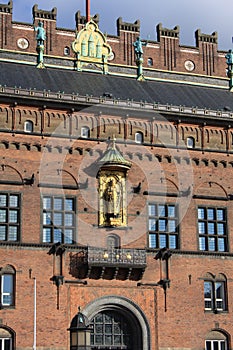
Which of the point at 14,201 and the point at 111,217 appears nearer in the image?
the point at 14,201

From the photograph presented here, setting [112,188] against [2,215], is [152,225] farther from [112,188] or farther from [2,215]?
[2,215]

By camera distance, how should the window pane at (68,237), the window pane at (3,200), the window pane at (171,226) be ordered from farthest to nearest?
the window pane at (171,226) < the window pane at (68,237) < the window pane at (3,200)

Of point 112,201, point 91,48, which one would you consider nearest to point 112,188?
point 112,201

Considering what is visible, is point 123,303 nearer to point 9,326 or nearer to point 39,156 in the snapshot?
point 9,326

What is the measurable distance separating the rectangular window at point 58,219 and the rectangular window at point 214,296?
845 cm

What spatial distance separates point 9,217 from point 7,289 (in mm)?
3824

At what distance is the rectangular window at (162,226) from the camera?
43.9 m

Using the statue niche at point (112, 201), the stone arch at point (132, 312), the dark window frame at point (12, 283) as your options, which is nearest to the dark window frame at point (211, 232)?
the statue niche at point (112, 201)

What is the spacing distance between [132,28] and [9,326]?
93.3 ft

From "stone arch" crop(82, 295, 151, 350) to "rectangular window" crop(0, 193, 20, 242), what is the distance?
18.8 feet

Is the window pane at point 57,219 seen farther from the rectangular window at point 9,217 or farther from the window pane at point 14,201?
the window pane at point 14,201

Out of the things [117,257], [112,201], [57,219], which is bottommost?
[117,257]

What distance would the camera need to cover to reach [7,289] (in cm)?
3997

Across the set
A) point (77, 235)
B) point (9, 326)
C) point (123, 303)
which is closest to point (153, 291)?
point (123, 303)
